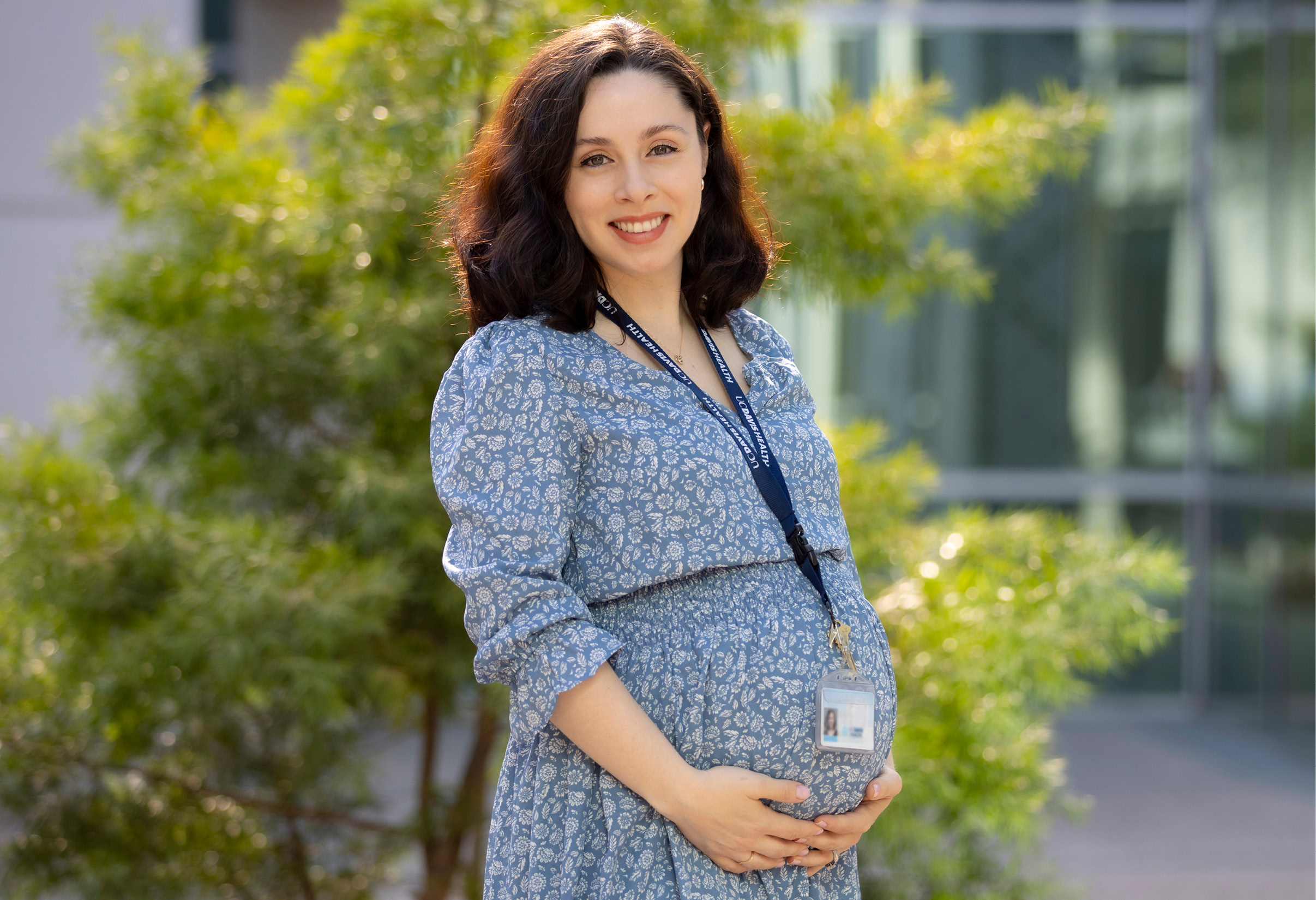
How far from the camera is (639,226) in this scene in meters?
1.40

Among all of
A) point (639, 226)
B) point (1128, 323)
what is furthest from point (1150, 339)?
point (639, 226)

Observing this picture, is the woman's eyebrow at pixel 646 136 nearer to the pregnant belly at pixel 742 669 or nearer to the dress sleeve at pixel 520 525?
the dress sleeve at pixel 520 525

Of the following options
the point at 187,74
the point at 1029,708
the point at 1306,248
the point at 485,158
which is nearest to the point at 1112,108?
the point at 1306,248

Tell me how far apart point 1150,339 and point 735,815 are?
6.22m

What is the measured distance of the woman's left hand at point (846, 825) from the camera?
1.34 meters

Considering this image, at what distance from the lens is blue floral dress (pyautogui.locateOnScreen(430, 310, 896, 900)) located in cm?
124

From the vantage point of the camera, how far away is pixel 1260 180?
637cm

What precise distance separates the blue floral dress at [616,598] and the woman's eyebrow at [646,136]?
0.23m

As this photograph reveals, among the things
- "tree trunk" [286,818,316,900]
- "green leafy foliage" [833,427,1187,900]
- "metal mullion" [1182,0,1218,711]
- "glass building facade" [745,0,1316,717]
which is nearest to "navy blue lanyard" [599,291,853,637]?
"green leafy foliage" [833,427,1187,900]

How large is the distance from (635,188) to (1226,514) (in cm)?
622

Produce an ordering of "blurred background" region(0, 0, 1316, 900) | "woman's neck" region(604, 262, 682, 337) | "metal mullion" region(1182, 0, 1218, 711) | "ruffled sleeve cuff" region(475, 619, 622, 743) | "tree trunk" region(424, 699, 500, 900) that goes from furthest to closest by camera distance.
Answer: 1. "metal mullion" region(1182, 0, 1218, 711)
2. "blurred background" region(0, 0, 1316, 900)
3. "tree trunk" region(424, 699, 500, 900)
4. "woman's neck" region(604, 262, 682, 337)
5. "ruffled sleeve cuff" region(475, 619, 622, 743)

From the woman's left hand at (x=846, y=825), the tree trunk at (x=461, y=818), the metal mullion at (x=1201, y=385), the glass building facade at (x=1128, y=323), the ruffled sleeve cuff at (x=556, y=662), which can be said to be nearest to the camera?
the ruffled sleeve cuff at (x=556, y=662)

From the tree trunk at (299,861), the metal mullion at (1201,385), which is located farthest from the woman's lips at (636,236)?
the metal mullion at (1201,385)

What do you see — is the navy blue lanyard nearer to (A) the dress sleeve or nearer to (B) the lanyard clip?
(B) the lanyard clip
